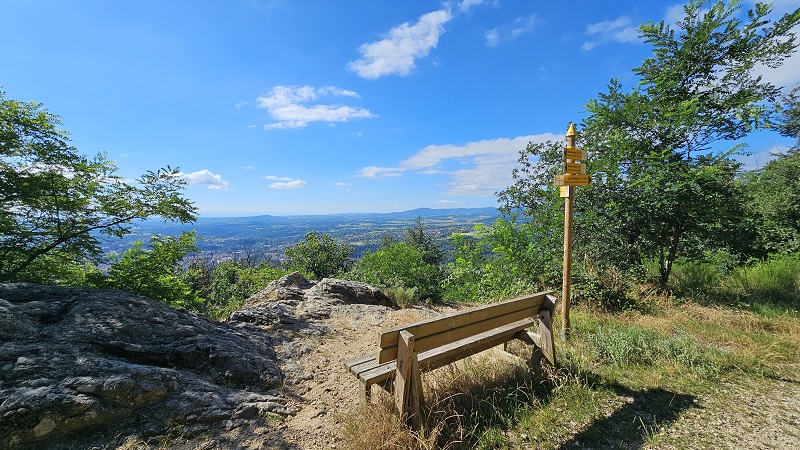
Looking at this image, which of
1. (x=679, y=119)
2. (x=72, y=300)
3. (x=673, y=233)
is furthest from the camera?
(x=673, y=233)

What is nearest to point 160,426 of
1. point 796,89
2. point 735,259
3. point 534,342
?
point 534,342

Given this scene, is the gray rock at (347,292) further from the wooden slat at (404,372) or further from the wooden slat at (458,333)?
the wooden slat at (404,372)

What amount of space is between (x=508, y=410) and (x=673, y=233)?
250 inches

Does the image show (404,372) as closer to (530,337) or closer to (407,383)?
(407,383)

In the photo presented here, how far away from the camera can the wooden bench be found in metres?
2.53

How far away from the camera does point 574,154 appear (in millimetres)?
4379

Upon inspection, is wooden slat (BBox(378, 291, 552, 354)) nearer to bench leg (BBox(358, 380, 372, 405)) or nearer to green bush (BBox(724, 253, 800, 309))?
bench leg (BBox(358, 380, 372, 405))

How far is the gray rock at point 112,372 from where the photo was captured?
2.33 metres

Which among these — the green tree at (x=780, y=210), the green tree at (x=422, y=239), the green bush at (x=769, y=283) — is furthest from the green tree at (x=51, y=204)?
the green tree at (x=422, y=239)

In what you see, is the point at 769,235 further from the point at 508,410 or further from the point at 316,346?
the point at 316,346

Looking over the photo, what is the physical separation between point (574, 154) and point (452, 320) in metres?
3.12

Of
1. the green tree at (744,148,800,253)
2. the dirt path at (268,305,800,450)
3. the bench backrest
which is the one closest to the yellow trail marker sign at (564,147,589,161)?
the bench backrest

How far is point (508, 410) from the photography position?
2967mm

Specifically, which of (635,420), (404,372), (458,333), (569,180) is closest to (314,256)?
(569,180)
